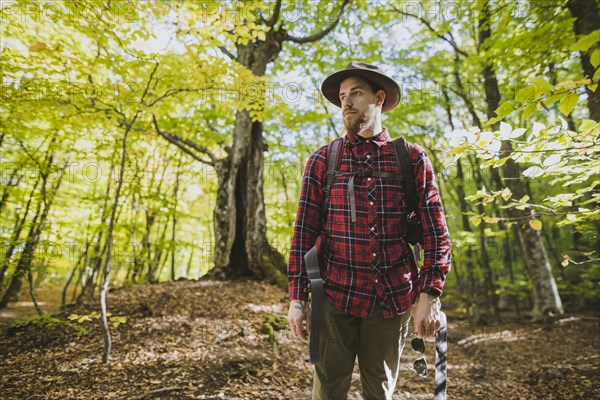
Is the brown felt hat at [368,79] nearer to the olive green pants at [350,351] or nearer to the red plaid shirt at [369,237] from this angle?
the red plaid shirt at [369,237]

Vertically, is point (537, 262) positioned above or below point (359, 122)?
below

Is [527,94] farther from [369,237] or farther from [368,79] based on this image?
[369,237]

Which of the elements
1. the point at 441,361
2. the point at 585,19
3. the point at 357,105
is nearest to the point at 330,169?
the point at 357,105

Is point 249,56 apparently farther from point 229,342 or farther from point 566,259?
point 566,259

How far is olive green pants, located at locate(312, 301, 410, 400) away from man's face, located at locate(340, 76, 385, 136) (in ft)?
3.87

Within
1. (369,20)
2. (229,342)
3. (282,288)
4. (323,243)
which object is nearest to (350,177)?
(323,243)

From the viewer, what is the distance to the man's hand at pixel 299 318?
71.4 inches

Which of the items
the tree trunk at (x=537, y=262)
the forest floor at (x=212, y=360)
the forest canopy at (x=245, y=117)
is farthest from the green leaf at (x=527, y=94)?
the tree trunk at (x=537, y=262)

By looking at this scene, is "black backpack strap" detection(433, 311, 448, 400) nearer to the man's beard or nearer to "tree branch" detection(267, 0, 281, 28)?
the man's beard

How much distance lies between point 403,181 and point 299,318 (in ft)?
3.63

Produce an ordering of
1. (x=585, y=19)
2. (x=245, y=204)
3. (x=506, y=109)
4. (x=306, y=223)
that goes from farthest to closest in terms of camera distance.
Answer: (x=245, y=204)
(x=585, y=19)
(x=306, y=223)
(x=506, y=109)

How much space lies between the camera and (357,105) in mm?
2029

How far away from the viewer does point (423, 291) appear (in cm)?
175

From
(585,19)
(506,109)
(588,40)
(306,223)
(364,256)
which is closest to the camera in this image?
(588,40)
